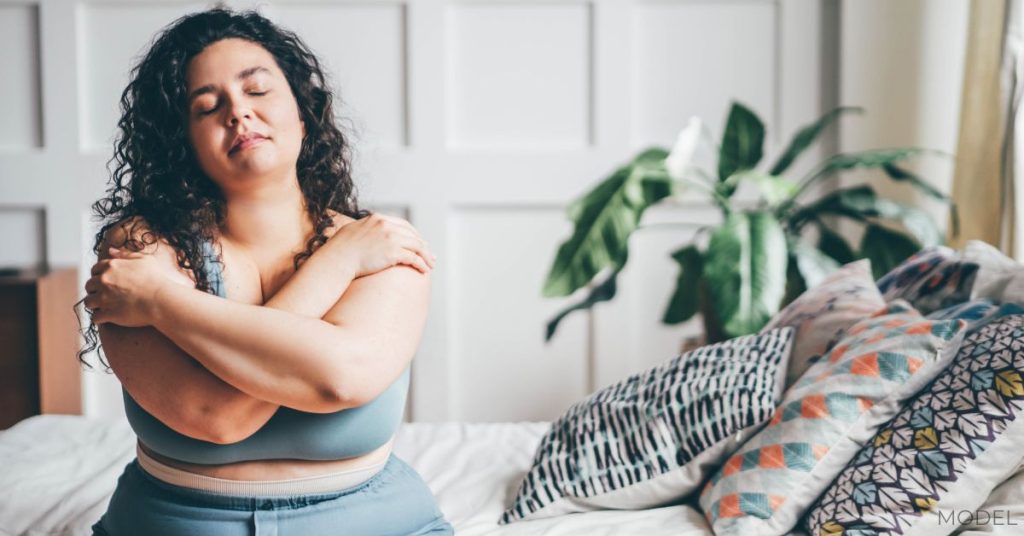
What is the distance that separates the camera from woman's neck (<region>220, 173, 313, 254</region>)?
112cm

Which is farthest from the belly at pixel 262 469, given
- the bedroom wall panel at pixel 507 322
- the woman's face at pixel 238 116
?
the bedroom wall panel at pixel 507 322

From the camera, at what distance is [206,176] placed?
112cm

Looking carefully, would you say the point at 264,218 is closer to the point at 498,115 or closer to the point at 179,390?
the point at 179,390

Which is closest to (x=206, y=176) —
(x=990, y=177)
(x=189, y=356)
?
(x=189, y=356)

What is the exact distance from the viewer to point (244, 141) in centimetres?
105

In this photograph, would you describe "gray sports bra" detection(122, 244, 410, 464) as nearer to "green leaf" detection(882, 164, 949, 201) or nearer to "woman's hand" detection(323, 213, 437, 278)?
"woman's hand" detection(323, 213, 437, 278)

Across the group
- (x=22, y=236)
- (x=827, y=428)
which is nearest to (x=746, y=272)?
(x=827, y=428)

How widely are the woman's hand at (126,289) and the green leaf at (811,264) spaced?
162 centimetres

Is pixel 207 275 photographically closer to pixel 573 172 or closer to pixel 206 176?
pixel 206 176

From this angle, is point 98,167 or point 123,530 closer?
point 123,530

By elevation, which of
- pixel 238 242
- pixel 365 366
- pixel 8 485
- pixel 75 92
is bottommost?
pixel 8 485

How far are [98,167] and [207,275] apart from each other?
213 centimetres

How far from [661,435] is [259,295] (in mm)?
→ 628

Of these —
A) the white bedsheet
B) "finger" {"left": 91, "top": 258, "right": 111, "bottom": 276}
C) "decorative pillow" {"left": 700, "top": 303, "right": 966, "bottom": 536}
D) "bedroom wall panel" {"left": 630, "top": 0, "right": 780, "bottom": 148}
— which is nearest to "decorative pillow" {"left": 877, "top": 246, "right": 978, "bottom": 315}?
"decorative pillow" {"left": 700, "top": 303, "right": 966, "bottom": 536}
